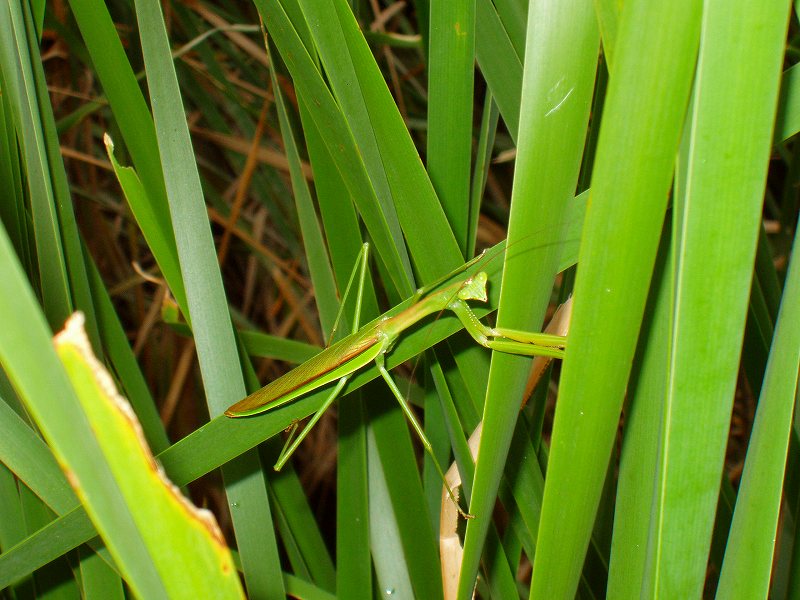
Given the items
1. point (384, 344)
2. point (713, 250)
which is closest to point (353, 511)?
point (384, 344)

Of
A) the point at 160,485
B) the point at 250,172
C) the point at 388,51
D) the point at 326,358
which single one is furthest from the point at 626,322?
the point at 388,51

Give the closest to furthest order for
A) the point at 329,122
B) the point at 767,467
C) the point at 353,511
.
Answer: the point at 767,467
the point at 329,122
the point at 353,511

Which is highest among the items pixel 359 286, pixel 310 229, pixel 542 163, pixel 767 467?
pixel 310 229

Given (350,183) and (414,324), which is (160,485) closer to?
(350,183)

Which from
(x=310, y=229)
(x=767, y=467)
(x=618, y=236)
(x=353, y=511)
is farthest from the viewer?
(x=310, y=229)

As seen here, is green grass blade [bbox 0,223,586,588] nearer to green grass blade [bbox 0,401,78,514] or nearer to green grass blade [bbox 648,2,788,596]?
green grass blade [bbox 0,401,78,514]

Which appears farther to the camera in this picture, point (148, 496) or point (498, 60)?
point (498, 60)

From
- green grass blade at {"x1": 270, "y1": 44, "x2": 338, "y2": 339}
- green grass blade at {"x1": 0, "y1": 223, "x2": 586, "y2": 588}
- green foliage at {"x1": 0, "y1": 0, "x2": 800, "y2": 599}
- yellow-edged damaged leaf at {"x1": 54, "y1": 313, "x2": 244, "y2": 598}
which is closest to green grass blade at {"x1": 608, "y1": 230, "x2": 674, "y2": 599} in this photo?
green foliage at {"x1": 0, "y1": 0, "x2": 800, "y2": 599}

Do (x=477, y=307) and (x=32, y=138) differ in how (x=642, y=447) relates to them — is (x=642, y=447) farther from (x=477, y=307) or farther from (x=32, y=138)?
(x=32, y=138)
